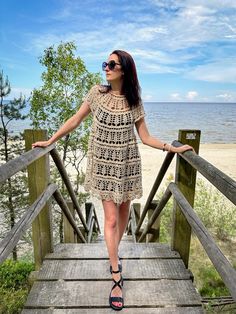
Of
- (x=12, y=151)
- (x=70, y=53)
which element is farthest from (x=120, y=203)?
(x=12, y=151)

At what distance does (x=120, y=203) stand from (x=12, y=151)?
33.2 ft

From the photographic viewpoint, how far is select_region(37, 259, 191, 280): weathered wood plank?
2.35 m

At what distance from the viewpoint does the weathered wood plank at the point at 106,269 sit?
235cm

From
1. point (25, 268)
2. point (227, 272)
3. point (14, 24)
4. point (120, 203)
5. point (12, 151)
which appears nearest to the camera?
point (227, 272)

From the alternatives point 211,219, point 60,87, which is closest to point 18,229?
point 211,219

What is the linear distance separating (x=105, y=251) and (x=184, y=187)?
99 centimetres

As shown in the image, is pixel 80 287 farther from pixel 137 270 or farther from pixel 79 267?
pixel 137 270

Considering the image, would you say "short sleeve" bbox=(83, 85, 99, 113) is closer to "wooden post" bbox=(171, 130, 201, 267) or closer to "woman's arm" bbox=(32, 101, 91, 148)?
"woman's arm" bbox=(32, 101, 91, 148)

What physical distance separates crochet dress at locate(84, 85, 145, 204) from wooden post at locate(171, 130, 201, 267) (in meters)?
0.46

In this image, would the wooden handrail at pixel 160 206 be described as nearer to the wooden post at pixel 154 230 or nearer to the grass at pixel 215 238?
the wooden post at pixel 154 230

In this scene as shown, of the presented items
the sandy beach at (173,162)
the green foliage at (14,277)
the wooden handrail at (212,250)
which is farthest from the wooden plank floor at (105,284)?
the sandy beach at (173,162)

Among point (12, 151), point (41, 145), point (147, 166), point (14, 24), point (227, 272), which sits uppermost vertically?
point (14, 24)

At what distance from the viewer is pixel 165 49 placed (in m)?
107

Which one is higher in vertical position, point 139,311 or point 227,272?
point 227,272
